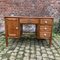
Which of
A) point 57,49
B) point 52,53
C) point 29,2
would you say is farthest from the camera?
point 29,2

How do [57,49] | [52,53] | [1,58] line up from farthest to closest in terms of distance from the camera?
1. [57,49]
2. [52,53]
3. [1,58]

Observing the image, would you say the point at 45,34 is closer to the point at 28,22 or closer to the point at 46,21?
the point at 46,21

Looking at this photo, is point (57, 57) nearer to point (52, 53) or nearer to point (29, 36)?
point (52, 53)

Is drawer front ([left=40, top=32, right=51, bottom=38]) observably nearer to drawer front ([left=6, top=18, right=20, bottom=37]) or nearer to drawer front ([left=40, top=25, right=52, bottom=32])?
drawer front ([left=40, top=25, right=52, bottom=32])

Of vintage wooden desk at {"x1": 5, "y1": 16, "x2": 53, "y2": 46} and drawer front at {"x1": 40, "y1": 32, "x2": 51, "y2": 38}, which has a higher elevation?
vintage wooden desk at {"x1": 5, "y1": 16, "x2": 53, "y2": 46}

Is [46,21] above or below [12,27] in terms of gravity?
above

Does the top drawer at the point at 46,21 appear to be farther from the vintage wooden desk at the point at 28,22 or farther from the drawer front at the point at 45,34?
the drawer front at the point at 45,34

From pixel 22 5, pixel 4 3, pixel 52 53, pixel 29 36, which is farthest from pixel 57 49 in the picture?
pixel 4 3

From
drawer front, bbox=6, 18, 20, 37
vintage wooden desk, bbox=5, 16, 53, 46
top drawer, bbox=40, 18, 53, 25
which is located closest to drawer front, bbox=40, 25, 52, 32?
vintage wooden desk, bbox=5, 16, 53, 46

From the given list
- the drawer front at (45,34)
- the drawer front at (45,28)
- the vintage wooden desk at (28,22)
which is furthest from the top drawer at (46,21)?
the drawer front at (45,34)

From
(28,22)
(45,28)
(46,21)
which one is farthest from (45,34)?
(28,22)

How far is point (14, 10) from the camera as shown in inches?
247

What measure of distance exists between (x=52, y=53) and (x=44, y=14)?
2.69 metres

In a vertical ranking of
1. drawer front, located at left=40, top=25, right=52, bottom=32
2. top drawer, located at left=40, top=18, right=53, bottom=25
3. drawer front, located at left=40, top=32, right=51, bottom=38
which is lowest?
drawer front, located at left=40, top=32, right=51, bottom=38
